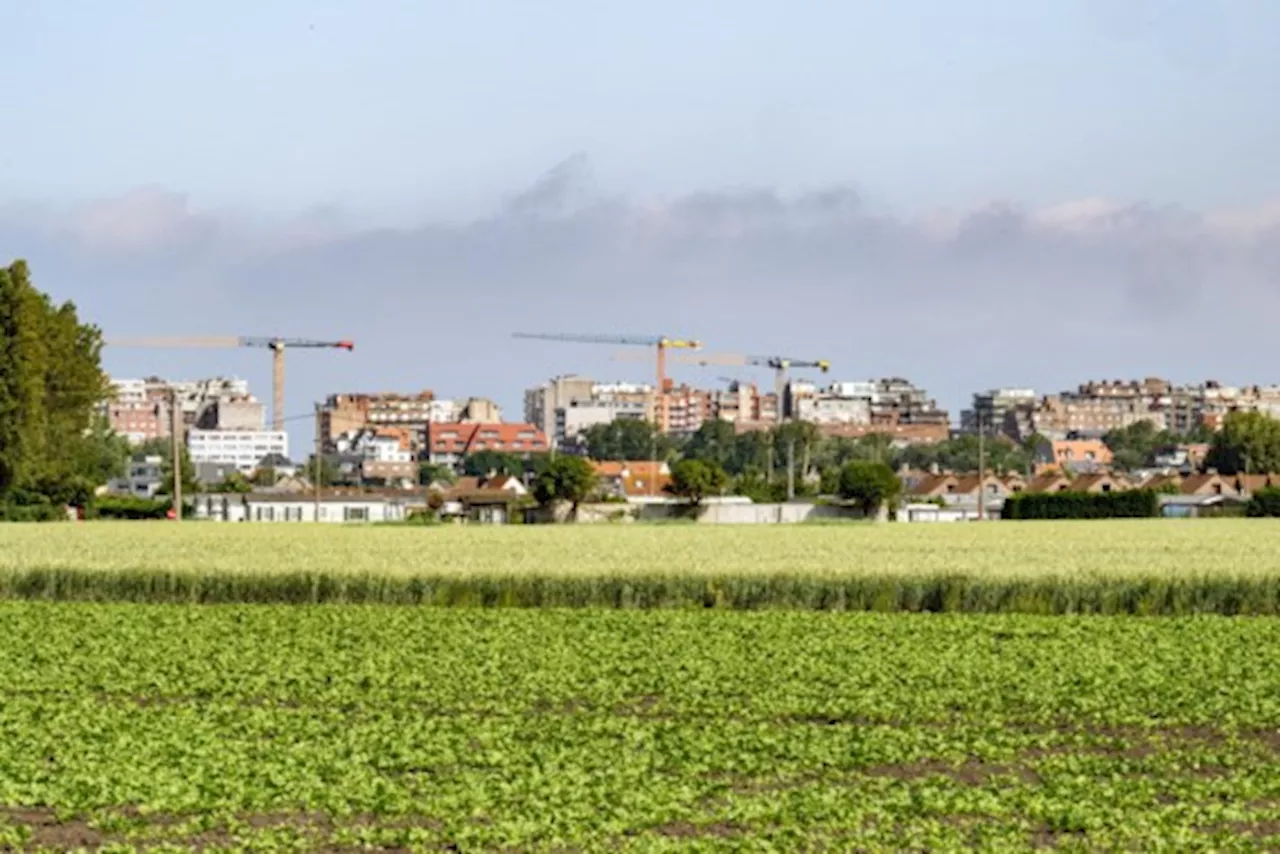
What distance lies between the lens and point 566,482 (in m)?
111

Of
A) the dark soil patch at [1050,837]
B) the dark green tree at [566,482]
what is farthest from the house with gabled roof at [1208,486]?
the dark soil patch at [1050,837]

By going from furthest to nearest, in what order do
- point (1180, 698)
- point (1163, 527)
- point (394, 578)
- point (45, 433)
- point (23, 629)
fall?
point (45, 433), point (1163, 527), point (394, 578), point (23, 629), point (1180, 698)

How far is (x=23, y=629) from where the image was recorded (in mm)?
36375

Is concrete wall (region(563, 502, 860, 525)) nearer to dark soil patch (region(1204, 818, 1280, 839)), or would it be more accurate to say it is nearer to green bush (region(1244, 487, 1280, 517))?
green bush (region(1244, 487, 1280, 517))

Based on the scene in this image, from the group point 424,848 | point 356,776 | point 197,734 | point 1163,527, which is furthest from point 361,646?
point 1163,527

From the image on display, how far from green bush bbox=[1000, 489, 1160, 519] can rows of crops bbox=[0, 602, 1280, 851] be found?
261 ft

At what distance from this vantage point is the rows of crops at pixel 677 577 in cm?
4228

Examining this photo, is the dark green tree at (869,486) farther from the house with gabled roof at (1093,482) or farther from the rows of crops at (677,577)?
the rows of crops at (677,577)

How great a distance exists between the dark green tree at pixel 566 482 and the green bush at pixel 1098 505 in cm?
2360

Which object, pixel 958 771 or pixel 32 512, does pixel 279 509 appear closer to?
pixel 32 512

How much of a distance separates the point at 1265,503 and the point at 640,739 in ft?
320

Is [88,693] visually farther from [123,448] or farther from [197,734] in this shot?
[123,448]

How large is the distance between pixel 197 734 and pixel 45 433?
249 feet

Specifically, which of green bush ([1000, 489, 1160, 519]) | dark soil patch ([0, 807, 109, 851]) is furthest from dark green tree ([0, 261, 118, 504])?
dark soil patch ([0, 807, 109, 851])
